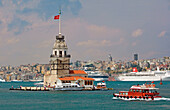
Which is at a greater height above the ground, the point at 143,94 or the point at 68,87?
the point at 68,87

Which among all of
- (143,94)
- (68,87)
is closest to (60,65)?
(68,87)

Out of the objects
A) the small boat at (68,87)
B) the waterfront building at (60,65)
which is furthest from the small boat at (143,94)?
the waterfront building at (60,65)

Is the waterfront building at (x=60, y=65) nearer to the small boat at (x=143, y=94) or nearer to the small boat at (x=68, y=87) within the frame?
the small boat at (x=68, y=87)

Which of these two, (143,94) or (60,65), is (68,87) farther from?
(143,94)

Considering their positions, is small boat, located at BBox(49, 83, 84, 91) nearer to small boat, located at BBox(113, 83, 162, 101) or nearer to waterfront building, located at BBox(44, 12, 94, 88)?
waterfront building, located at BBox(44, 12, 94, 88)

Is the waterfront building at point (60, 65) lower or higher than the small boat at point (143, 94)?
higher

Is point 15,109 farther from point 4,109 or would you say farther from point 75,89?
point 75,89

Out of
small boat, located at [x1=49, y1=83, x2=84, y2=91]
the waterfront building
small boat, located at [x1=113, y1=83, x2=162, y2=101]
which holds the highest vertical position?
the waterfront building

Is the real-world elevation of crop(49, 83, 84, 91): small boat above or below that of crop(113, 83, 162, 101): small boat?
above

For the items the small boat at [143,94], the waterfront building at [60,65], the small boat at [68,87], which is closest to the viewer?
the small boat at [143,94]

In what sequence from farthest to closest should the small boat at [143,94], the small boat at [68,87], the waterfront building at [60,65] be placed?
1. the waterfront building at [60,65]
2. the small boat at [68,87]
3. the small boat at [143,94]

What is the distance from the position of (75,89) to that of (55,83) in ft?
20.3

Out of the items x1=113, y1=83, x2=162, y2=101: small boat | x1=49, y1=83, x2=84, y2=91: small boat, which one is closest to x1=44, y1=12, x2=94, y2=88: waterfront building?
x1=49, y1=83, x2=84, y2=91: small boat

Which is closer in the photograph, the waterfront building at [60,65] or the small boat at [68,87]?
the small boat at [68,87]
